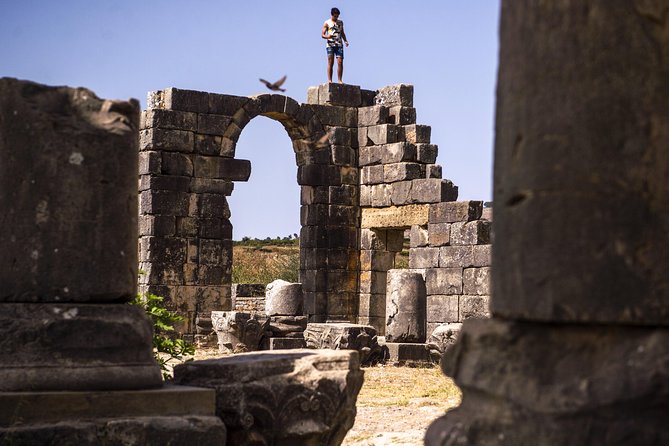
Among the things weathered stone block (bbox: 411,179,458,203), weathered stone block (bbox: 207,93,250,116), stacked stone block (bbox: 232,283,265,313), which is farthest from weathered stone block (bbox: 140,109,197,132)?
stacked stone block (bbox: 232,283,265,313)

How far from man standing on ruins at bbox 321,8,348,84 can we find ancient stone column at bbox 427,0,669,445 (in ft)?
64.9

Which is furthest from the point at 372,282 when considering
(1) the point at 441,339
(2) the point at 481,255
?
(1) the point at 441,339

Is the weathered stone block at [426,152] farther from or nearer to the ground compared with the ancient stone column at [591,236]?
farther from the ground

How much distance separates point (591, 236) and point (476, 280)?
53.2ft

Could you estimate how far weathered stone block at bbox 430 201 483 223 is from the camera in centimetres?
2002

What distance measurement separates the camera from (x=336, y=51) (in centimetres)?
2323

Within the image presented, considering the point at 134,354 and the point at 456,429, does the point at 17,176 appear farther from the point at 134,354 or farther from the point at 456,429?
the point at 456,429

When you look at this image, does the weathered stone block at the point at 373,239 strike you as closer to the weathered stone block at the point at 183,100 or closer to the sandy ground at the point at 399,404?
the weathered stone block at the point at 183,100

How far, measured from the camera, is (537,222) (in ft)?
11.8

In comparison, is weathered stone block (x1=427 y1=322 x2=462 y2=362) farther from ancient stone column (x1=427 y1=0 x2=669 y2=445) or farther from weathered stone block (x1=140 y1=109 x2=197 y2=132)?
ancient stone column (x1=427 y1=0 x2=669 y2=445)

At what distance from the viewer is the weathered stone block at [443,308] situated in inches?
787

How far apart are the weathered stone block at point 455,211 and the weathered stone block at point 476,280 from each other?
98 cm

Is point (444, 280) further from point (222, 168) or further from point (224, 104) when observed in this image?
point (224, 104)

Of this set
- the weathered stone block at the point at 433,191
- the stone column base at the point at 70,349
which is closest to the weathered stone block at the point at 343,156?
the weathered stone block at the point at 433,191
